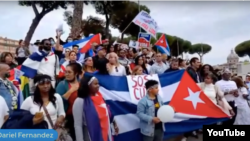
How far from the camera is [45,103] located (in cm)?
400

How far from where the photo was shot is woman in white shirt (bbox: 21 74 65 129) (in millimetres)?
3904

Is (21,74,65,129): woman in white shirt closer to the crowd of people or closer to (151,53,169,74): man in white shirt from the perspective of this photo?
the crowd of people

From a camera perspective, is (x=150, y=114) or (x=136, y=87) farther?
(x=136, y=87)

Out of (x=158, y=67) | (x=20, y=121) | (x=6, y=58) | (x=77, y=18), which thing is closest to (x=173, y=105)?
(x=158, y=67)

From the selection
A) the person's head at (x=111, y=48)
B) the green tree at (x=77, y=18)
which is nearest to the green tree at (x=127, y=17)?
the green tree at (x=77, y=18)

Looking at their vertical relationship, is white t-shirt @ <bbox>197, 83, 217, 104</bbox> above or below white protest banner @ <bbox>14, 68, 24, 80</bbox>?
below

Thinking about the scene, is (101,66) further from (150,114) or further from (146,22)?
(146,22)

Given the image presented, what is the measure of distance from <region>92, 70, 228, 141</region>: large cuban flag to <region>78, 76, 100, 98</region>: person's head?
1.11 meters

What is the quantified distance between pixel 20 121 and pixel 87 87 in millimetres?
943

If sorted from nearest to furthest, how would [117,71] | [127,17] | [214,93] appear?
[117,71] < [214,93] < [127,17]

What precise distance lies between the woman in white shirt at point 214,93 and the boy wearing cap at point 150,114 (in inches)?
74.4

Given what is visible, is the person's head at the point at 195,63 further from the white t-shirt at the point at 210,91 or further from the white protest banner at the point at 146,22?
the white protest banner at the point at 146,22
